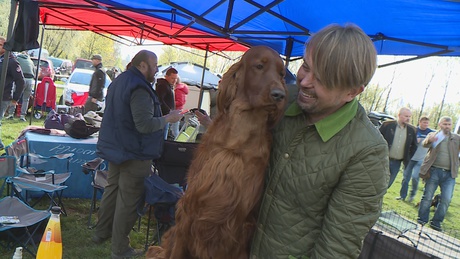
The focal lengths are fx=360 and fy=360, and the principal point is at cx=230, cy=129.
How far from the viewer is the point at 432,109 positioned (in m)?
38.5

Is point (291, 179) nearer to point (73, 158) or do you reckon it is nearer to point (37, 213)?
point (37, 213)

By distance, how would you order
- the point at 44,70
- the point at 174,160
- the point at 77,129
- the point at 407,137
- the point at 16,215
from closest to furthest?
1. the point at 16,215
2. the point at 174,160
3. the point at 77,129
4. the point at 407,137
5. the point at 44,70

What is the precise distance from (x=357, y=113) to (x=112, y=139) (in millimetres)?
2778

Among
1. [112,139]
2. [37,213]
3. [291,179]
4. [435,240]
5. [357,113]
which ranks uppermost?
[357,113]

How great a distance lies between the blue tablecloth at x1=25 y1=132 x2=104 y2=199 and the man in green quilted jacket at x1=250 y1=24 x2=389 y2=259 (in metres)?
4.69

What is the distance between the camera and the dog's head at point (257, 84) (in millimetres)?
1510

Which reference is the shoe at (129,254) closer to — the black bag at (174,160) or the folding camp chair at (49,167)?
the black bag at (174,160)

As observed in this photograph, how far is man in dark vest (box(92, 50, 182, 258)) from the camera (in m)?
3.47

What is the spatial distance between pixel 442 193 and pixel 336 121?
707 centimetres

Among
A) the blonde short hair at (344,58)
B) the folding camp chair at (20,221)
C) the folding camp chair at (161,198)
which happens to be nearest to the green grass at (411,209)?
the folding camp chair at (161,198)

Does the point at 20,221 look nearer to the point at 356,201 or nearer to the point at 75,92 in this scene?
the point at 356,201

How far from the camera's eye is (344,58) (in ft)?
3.96

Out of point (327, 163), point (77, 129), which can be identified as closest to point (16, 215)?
point (77, 129)

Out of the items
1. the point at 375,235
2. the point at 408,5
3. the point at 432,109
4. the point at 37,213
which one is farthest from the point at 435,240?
the point at 432,109
